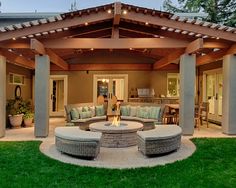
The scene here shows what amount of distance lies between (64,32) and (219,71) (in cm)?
702

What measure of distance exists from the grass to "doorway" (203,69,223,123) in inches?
234

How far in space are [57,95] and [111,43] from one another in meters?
7.23

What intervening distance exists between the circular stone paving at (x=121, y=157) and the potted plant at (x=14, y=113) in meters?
3.82

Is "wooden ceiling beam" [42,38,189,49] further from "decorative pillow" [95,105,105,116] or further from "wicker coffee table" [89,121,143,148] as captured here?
"decorative pillow" [95,105,105,116]

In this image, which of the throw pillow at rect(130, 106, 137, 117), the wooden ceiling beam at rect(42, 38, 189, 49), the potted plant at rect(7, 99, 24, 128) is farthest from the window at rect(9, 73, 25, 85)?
the throw pillow at rect(130, 106, 137, 117)

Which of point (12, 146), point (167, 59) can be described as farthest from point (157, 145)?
point (167, 59)

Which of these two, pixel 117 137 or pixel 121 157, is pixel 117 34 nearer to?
pixel 117 137

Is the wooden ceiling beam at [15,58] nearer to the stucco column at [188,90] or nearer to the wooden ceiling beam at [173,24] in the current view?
the wooden ceiling beam at [173,24]

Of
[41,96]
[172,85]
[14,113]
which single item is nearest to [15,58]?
[14,113]

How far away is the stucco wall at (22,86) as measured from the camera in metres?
11.2

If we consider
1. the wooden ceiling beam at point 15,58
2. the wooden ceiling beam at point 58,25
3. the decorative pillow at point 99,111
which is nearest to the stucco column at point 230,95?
the wooden ceiling beam at point 58,25

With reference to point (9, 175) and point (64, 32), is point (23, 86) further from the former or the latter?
point (9, 175)

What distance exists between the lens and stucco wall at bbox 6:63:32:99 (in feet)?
36.7

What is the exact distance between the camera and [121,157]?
6215 mm
